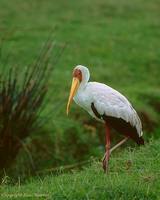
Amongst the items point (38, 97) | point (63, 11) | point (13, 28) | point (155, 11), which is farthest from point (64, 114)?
point (155, 11)

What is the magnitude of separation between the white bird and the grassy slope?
0.74 feet

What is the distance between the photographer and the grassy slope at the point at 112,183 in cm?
577

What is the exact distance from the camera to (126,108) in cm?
705

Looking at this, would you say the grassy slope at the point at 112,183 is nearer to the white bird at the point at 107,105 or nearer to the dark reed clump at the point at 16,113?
the white bird at the point at 107,105

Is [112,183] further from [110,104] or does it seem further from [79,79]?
[79,79]

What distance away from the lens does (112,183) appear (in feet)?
19.5

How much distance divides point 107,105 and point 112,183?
119 centimetres

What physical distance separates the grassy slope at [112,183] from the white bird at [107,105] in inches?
8.9

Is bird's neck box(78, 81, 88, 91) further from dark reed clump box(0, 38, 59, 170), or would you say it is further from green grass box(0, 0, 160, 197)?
dark reed clump box(0, 38, 59, 170)

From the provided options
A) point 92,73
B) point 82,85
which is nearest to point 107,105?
point 82,85

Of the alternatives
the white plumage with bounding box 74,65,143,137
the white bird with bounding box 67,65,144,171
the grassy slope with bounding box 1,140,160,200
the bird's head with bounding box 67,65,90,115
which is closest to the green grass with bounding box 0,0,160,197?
the grassy slope with bounding box 1,140,160,200

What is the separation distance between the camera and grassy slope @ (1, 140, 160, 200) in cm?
577

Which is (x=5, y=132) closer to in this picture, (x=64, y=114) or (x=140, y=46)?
(x=64, y=114)

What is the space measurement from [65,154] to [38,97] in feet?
3.66
